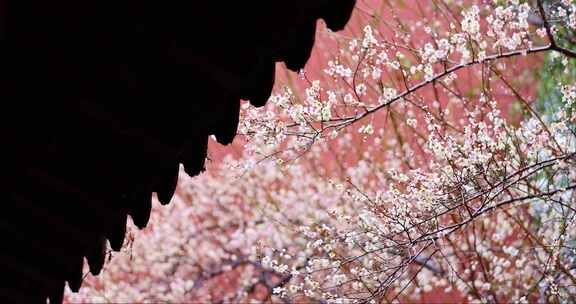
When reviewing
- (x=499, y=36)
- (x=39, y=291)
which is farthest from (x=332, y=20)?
(x=499, y=36)

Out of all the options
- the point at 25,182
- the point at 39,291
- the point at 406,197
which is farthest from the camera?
the point at 406,197

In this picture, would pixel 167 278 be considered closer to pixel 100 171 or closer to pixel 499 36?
pixel 499 36

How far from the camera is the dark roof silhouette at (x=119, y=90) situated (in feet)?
4.33

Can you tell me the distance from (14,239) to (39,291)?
1.21ft

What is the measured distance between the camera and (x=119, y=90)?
1.47 meters

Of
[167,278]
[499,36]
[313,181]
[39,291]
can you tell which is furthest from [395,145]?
[39,291]

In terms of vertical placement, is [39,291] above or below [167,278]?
below

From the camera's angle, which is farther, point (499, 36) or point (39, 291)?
point (499, 36)

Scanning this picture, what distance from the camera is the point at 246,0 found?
1333mm

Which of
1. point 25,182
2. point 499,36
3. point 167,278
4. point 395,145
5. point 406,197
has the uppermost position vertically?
point 395,145

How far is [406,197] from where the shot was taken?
12.7 feet

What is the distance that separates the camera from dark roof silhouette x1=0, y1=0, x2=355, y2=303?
1320 mm

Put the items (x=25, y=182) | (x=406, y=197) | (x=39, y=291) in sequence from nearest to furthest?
(x=25, y=182)
(x=39, y=291)
(x=406, y=197)

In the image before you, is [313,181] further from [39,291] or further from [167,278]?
[39,291]
